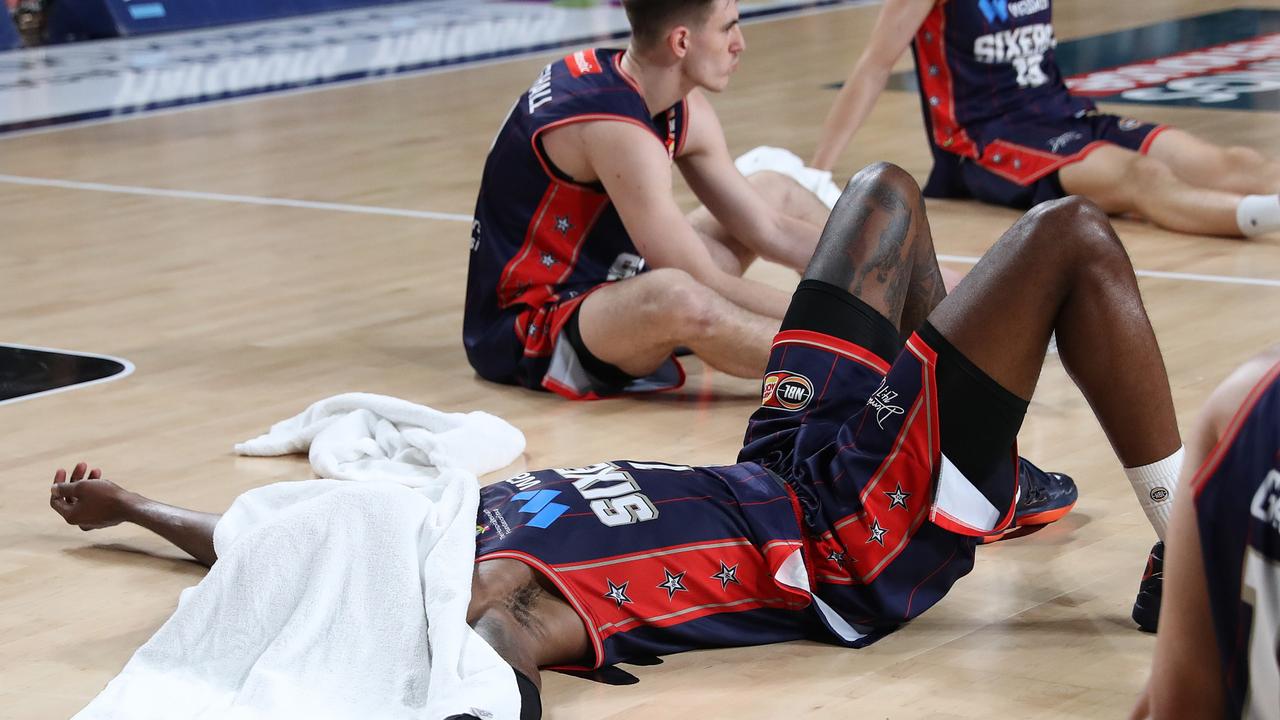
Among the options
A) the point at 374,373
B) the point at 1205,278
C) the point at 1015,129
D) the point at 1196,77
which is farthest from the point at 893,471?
the point at 1196,77

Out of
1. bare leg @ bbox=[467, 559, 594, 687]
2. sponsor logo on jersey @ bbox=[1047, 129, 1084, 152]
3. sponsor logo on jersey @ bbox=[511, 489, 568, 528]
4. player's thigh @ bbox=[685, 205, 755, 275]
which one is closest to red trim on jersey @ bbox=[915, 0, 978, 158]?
sponsor logo on jersey @ bbox=[1047, 129, 1084, 152]

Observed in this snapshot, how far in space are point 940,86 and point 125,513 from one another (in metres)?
3.40

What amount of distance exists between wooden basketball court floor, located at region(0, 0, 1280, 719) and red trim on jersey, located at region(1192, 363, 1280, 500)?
95cm

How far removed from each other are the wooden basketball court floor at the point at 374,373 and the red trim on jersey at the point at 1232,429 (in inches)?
37.5

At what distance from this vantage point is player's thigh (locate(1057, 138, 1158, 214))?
5.08 m

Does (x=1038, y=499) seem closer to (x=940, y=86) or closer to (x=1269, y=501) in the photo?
(x=1269, y=501)

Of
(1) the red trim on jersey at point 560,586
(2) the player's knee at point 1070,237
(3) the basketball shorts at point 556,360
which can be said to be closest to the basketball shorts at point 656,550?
(1) the red trim on jersey at point 560,586

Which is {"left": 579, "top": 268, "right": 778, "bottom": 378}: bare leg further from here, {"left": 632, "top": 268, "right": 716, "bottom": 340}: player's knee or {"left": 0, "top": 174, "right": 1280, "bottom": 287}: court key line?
{"left": 0, "top": 174, "right": 1280, "bottom": 287}: court key line

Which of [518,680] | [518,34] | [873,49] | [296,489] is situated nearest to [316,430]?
[296,489]

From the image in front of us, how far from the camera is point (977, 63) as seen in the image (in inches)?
211

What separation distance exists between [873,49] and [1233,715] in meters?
4.24

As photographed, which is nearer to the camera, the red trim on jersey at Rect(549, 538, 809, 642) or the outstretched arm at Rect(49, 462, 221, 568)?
the red trim on jersey at Rect(549, 538, 809, 642)

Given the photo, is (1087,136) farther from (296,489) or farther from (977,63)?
(296,489)

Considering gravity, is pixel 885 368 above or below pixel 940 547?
above
